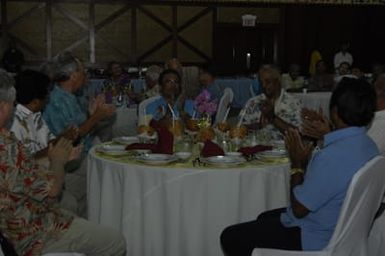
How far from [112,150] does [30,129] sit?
52 cm

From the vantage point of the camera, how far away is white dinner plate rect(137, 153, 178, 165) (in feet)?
10.8

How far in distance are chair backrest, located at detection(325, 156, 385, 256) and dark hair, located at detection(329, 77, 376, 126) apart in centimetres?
21

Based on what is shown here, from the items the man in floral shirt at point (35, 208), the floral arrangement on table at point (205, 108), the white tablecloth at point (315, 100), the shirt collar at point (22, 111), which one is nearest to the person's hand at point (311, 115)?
the floral arrangement on table at point (205, 108)

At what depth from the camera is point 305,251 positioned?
2.62 meters

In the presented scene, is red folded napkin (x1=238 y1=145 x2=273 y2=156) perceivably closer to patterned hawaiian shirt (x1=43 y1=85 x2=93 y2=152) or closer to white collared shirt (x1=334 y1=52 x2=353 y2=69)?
patterned hawaiian shirt (x1=43 y1=85 x2=93 y2=152)

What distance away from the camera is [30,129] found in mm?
3541

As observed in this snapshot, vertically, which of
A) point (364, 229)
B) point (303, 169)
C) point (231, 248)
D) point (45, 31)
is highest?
point (45, 31)

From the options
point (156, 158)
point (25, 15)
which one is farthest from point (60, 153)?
point (25, 15)

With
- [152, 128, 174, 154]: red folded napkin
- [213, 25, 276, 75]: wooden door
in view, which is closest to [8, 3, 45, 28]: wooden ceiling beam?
[213, 25, 276, 75]: wooden door

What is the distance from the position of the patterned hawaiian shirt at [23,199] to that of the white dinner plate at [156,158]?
0.72 m

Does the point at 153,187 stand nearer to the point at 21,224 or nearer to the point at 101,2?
the point at 21,224

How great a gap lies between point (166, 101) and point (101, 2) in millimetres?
10501

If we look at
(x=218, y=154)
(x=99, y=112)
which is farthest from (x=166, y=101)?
(x=218, y=154)

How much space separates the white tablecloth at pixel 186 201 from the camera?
3223 mm
